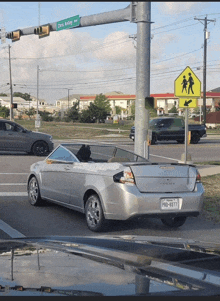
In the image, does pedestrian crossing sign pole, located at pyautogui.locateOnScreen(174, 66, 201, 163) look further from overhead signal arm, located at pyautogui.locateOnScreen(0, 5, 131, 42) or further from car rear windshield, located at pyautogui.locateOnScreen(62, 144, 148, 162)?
car rear windshield, located at pyautogui.locateOnScreen(62, 144, 148, 162)

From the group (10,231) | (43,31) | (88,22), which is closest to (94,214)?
(10,231)

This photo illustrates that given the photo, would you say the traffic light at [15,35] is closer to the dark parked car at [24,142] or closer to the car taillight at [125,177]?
the dark parked car at [24,142]

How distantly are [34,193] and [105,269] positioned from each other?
8.80 metres

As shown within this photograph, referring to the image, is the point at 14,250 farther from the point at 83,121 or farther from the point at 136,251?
the point at 83,121

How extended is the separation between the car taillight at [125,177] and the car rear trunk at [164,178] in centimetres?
6

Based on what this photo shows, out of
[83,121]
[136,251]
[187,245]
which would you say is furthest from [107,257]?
[83,121]

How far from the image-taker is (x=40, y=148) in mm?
24641

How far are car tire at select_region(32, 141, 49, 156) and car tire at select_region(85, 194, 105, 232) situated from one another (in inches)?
616

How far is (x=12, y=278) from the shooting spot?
2.54 meters

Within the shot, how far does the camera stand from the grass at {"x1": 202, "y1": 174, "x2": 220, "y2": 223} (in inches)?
413

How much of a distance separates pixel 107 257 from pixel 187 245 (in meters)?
1.13

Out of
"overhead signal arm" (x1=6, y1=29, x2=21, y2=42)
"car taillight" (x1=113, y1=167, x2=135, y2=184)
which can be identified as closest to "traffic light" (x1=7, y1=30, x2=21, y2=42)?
"overhead signal arm" (x1=6, y1=29, x2=21, y2=42)

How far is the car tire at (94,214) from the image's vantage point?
8688 millimetres

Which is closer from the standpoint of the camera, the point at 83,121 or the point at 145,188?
the point at 145,188
